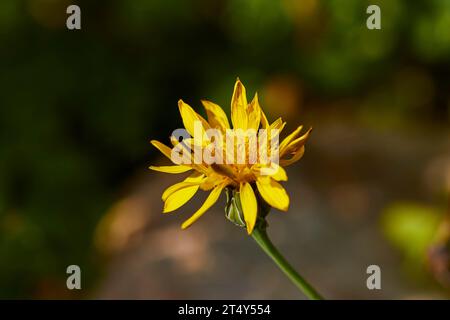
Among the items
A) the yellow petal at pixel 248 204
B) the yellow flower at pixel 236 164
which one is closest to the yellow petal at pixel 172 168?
the yellow flower at pixel 236 164

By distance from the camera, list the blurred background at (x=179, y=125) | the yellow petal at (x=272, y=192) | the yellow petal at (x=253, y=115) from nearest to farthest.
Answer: the yellow petal at (x=272, y=192) < the yellow petal at (x=253, y=115) < the blurred background at (x=179, y=125)

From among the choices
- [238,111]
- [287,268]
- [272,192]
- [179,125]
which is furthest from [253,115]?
[179,125]

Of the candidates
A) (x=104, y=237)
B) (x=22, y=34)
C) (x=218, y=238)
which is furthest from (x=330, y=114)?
(x=22, y=34)

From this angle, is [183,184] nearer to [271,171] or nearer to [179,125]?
[271,171]

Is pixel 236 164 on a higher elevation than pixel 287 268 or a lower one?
higher

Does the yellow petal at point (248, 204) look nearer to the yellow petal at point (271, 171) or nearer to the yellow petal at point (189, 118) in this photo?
the yellow petal at point (271, 171)

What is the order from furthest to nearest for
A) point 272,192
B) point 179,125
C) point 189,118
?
point 179,125, point 189,118, point 272,192

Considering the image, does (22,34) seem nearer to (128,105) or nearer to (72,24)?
(72,24)

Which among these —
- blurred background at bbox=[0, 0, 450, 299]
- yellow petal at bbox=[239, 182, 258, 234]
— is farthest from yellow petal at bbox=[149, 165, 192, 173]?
blurred background at bbox=[0, 0, 450, 299]
